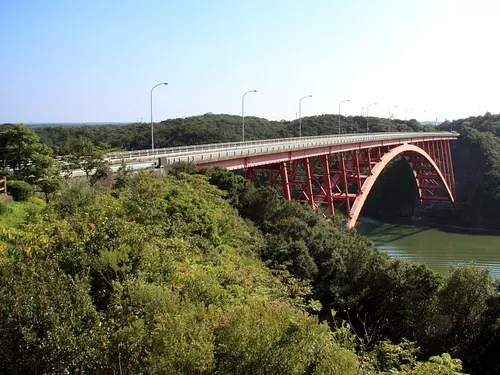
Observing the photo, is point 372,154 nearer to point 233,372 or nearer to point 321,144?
point 321,144

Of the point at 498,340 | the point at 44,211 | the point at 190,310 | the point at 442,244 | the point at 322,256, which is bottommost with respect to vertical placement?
the point at 442,244

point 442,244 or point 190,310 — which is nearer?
point 190,310

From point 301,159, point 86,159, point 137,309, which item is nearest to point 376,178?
point 301,159

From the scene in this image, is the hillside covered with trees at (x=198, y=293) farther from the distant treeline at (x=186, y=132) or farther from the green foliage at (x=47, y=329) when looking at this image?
the distant treeline at (x=186, y=132)

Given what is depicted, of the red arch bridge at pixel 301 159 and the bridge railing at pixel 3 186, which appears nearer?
the bridge railing at pixel 3 186

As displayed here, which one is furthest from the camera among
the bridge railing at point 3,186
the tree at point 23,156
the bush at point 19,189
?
the tree at point 23,156

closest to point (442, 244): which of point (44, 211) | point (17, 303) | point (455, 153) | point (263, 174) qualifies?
point (263, 174)

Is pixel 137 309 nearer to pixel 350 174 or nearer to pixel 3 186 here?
pixel 3 186

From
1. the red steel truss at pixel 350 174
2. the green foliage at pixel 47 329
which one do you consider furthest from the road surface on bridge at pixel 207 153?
the green foliage at pixel 47 329
